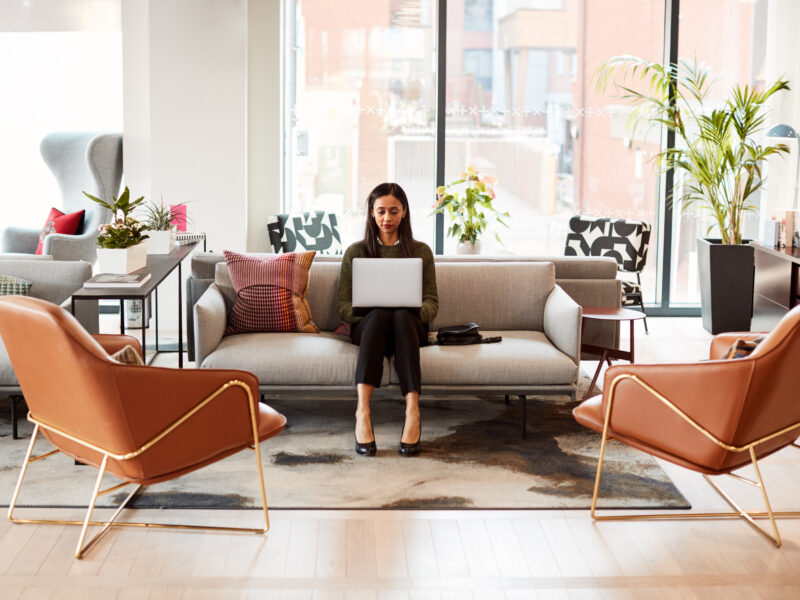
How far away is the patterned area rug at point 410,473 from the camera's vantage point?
3695 mm

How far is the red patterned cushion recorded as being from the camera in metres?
4.71

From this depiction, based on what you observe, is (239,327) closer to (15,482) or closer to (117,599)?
(15,482)

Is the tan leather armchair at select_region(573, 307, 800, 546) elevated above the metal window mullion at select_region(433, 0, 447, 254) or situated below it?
below

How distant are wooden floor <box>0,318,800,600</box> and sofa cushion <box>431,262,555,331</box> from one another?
1484 mm

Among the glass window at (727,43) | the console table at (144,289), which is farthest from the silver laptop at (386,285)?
the glass window at (727,43)

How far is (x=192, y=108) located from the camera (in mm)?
6707

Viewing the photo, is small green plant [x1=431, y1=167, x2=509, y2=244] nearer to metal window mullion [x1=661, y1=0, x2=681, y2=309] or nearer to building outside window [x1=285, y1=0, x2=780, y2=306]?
building outside window [x1=285, y1=0, x2=780, y2=306]

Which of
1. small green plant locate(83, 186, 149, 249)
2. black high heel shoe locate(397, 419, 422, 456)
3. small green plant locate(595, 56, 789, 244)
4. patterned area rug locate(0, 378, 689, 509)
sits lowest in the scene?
patterned area rug locate(0, 378, 689, 509)

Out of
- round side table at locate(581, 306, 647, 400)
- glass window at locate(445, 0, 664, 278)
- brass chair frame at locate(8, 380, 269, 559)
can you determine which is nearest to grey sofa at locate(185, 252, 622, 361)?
round side table at locate(581, 306, 647, 400)

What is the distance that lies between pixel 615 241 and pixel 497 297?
7.49 ft

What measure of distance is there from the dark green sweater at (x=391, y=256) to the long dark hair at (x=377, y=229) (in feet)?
0.08

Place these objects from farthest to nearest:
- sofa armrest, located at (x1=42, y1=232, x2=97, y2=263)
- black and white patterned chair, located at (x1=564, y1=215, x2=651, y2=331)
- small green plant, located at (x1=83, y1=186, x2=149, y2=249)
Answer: black and white patterned chair, located at (x1=564, y1=215, x2=651, y2=331), sofa armrest, located at (x1=42, y1=232, x2=97, y2=263), small green plant, located at (x1=83, y1=186, x2=149, y2=249)

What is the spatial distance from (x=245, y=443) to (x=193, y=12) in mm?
4098

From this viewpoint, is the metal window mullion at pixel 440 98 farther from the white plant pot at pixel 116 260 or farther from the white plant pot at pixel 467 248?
the white plant pot at pixel 116 260
